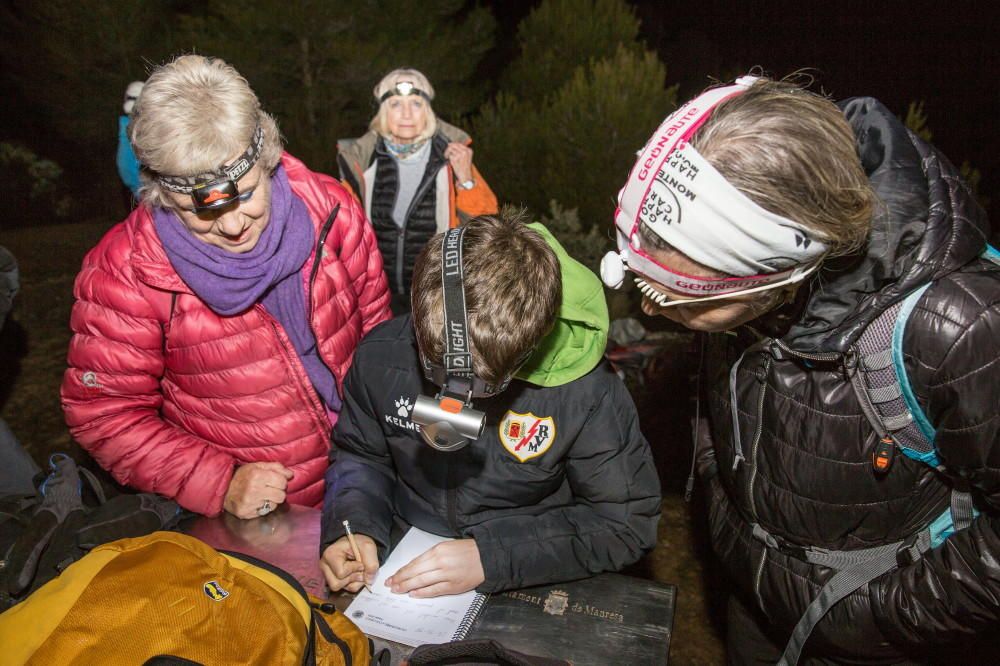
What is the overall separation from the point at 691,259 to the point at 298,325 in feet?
4.25

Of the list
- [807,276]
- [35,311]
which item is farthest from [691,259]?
[35,311]

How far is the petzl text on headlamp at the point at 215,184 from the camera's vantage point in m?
1.78

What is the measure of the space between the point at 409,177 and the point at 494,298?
8.88 feet

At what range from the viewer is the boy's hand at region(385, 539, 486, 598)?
1595 mm

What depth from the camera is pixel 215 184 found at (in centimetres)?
181

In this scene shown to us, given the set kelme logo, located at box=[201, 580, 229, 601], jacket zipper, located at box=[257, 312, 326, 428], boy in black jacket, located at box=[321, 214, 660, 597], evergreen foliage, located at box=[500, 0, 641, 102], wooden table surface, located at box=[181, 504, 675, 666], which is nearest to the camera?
kelme logo, located at box=[201, 580, 229, 601]

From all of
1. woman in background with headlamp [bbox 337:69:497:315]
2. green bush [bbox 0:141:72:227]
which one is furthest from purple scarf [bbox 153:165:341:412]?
green bush [bbox 0:141:72:227]

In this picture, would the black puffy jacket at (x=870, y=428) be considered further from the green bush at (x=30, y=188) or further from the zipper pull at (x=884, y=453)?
the green bush at (x=30, y=188)

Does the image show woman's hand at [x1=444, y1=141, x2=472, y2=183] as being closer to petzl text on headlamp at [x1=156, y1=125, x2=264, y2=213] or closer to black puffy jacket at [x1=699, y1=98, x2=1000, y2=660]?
petzl text on headlamp at [x1=156, y1=125, x2=264, y2=213]

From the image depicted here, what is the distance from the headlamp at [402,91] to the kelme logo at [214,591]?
3.21 m

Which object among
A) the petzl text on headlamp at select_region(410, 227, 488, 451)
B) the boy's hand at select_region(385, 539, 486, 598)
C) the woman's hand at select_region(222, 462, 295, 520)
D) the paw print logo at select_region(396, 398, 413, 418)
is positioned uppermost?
the petzl text on headlamp at select_region(410, 227, 488, 451)

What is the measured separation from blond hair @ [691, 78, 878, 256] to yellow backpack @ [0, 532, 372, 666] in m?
1.17

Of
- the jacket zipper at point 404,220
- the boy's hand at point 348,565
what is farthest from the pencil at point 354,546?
the jacket zipper at point 404,220

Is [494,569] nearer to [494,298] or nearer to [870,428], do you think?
[494,298]
